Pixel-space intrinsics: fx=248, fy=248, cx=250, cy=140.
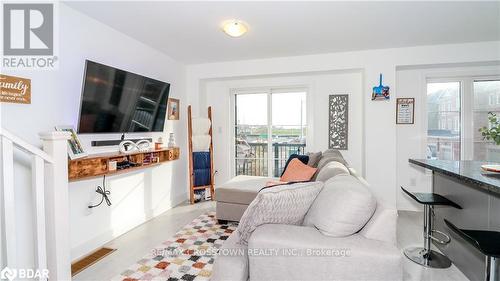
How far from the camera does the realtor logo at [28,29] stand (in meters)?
1.85

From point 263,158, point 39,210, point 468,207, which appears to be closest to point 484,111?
point 468,207

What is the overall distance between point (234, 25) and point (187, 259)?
89.6 inches

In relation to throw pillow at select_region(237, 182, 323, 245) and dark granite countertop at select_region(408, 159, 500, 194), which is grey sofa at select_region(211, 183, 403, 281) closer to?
throw pillow at select_region(237, 182, 323, 245)

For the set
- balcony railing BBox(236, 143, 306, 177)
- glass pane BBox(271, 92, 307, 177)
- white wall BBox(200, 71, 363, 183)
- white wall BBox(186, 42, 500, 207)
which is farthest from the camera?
balcony railing BBox(236, 143, 306, 177)

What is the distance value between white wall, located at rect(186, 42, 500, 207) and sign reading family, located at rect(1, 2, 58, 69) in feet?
9.17

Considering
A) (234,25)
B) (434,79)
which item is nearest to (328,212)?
(234,25)

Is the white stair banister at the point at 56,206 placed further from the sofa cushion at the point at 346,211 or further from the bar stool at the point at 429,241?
the bar stool at the point at 429,241

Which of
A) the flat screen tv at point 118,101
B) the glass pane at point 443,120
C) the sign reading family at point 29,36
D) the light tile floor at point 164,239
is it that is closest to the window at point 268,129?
the light tile floor at point 164,239

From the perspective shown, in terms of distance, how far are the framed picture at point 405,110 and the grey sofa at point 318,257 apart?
2789mm

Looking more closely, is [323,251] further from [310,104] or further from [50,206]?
[310,104]

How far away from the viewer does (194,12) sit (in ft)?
7.63

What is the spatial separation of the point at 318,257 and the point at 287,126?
306 centimetres

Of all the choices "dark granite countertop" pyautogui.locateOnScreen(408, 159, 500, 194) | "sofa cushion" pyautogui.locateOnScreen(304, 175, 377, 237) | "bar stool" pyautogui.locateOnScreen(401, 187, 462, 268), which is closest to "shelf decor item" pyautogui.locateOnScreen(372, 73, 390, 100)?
"dark granite countertop" pyautogui.locateOnScreen(408, 159, 500, 194)

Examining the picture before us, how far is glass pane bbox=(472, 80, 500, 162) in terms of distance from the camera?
3.46 meters
